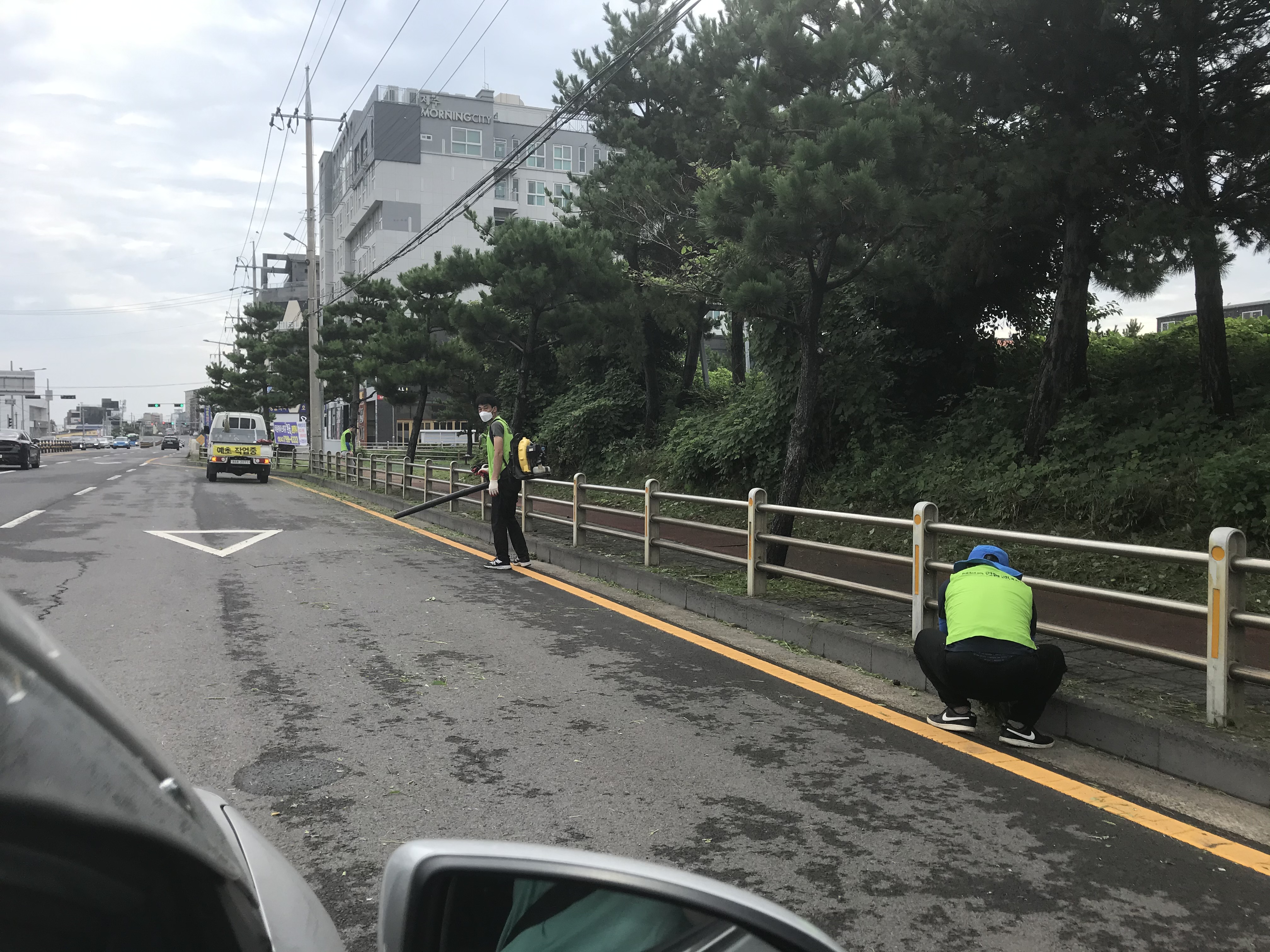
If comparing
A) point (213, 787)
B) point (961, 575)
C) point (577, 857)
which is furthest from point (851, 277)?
point (577, 857)

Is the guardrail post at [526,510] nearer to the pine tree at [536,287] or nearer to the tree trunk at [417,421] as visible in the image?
the pine tree at [536,287]

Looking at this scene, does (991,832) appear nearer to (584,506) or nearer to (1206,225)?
(584,506)

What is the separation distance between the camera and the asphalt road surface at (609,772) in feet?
10.9

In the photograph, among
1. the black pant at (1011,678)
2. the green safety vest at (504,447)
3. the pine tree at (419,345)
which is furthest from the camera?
the pine tree at (419,345)

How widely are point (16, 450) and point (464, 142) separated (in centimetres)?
4512

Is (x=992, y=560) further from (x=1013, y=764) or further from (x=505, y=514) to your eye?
(x=505, y=514)

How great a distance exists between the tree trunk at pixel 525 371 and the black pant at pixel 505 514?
10359 millimetres

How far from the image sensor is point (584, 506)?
12.1 m

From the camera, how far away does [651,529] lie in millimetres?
10297

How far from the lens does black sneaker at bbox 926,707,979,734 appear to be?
205 inches

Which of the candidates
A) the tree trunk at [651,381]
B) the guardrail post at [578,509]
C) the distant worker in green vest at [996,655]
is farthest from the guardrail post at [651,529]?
the tree trunk at [651,381]

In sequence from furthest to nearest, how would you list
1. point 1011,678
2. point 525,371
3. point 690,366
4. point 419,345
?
point 419,345 < point 690,366 < point 525,371 < point 1011,678

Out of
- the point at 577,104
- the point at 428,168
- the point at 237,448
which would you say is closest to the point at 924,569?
the point at 577,104

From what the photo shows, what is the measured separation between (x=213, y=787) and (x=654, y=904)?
3.74m
